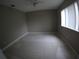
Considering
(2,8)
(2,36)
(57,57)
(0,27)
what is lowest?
(57,57)

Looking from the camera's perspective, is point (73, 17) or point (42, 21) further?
point (42, 21)

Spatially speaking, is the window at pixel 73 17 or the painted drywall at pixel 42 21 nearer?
the window at pixel 73 17

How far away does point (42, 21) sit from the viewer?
32.0ft

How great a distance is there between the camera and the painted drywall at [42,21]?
9.57 metres

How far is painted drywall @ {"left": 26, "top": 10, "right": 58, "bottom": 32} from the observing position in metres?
9.57

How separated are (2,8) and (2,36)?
1258 mm

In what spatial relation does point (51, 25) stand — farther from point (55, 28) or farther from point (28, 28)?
point (28, 28)

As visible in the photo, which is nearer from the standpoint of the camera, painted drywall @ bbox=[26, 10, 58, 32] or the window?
the window

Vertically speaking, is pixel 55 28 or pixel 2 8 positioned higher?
pixel 2 8

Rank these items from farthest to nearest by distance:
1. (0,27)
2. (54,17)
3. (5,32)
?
(54,17)
(5,32)
(0,27)

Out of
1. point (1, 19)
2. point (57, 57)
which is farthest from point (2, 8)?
point (57, 57)

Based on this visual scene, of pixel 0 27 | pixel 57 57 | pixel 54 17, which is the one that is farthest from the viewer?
pixel 54 17

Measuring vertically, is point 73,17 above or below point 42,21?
above

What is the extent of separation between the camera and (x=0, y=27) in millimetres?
4562
